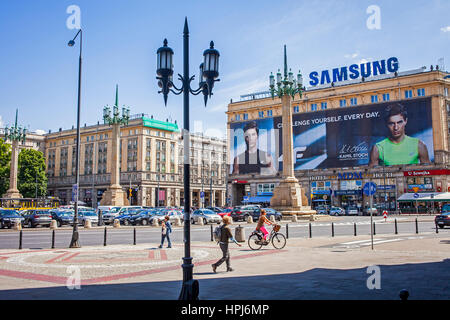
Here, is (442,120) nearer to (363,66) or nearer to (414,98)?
(414,98)

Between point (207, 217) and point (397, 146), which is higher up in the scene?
point (397, 146)

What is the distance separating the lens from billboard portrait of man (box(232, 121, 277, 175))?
96.3 meters

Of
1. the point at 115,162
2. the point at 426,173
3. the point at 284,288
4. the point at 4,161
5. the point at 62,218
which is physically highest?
the point at 4,161

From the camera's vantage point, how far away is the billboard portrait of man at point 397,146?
7669cm

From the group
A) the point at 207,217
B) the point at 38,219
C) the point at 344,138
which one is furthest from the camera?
the point at 344,138

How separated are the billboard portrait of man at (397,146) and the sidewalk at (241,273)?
64.7m

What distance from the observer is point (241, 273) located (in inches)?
456

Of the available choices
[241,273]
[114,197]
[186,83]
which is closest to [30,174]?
[114,197]

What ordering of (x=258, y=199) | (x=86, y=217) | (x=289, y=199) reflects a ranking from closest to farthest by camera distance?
1. (x=86, y=217)
2. (x=289, y=199)
3. (x=258, y=199)

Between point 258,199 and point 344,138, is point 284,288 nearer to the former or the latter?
point 344,138

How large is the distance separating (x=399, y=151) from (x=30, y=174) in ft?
240

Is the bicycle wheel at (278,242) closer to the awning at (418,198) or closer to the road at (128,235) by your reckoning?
the road at (128,235)
